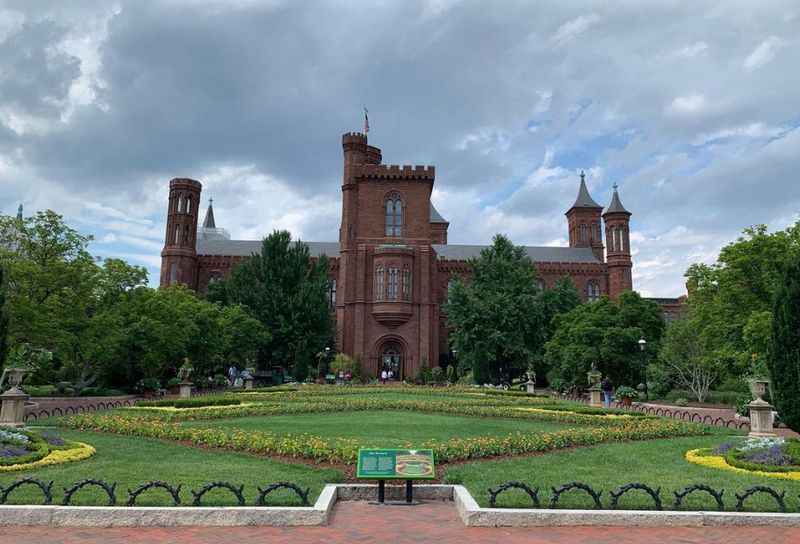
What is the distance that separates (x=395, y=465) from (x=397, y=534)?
1.39 metres

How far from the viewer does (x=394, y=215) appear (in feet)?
168

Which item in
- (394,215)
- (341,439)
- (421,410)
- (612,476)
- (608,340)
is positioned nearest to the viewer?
(612,476)

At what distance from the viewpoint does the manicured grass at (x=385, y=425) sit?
575 inches

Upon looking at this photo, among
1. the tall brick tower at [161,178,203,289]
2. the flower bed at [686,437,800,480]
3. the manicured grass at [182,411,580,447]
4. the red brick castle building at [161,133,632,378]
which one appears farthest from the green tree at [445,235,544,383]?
the flower bed at [686,437,800,480]

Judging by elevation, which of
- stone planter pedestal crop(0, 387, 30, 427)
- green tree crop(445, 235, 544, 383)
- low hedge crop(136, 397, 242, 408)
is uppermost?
green tree crop(445, 235, 544, 383)

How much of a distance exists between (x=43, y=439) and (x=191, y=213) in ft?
166

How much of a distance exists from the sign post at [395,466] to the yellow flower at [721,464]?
6065 millimetres

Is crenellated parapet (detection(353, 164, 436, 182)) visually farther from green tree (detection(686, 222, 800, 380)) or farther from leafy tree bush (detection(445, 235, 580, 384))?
green tree (detection(686, 222, 800, 380))

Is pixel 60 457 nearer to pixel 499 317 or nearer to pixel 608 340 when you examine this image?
pixel 608 340

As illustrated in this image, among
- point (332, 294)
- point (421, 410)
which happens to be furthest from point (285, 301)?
point (421, 410)

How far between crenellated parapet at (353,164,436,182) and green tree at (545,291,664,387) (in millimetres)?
18529

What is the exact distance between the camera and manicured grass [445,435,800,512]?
8.11 meters

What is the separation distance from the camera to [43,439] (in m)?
12.1

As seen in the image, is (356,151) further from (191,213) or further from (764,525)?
(764,525)
